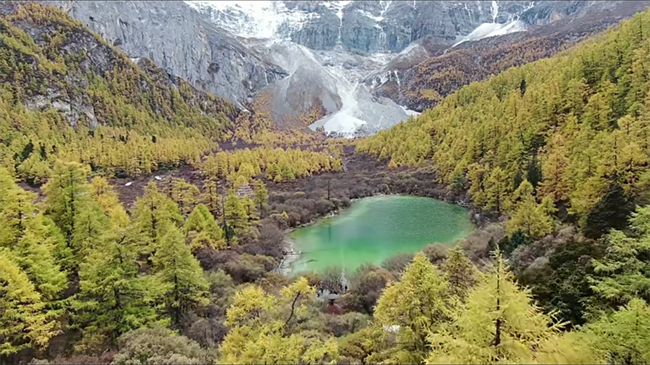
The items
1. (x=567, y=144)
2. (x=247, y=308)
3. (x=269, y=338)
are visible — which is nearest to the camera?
(x=269, y=338)

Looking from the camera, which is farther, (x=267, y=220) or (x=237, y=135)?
(x=237, y=135)

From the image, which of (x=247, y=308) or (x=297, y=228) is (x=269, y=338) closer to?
(x=247, y=308)

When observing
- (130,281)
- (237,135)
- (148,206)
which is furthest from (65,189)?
(237,135)

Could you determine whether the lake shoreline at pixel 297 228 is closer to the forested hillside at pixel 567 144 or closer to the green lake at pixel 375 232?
the green lake at pixel 375 232

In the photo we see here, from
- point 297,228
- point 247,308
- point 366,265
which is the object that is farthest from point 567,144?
point 247,308

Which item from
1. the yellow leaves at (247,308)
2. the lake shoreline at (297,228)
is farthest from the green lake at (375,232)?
the yellow leaves at (247,308)

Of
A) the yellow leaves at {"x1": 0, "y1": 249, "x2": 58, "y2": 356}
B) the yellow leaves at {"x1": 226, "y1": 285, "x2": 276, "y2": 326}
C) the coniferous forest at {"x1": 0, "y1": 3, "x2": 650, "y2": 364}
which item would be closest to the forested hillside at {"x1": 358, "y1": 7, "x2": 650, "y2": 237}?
the coniferous forest at {"x1": 0, "y1": 3, "x2": 650, "y2": 364}

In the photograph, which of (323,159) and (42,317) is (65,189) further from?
(323,159)
